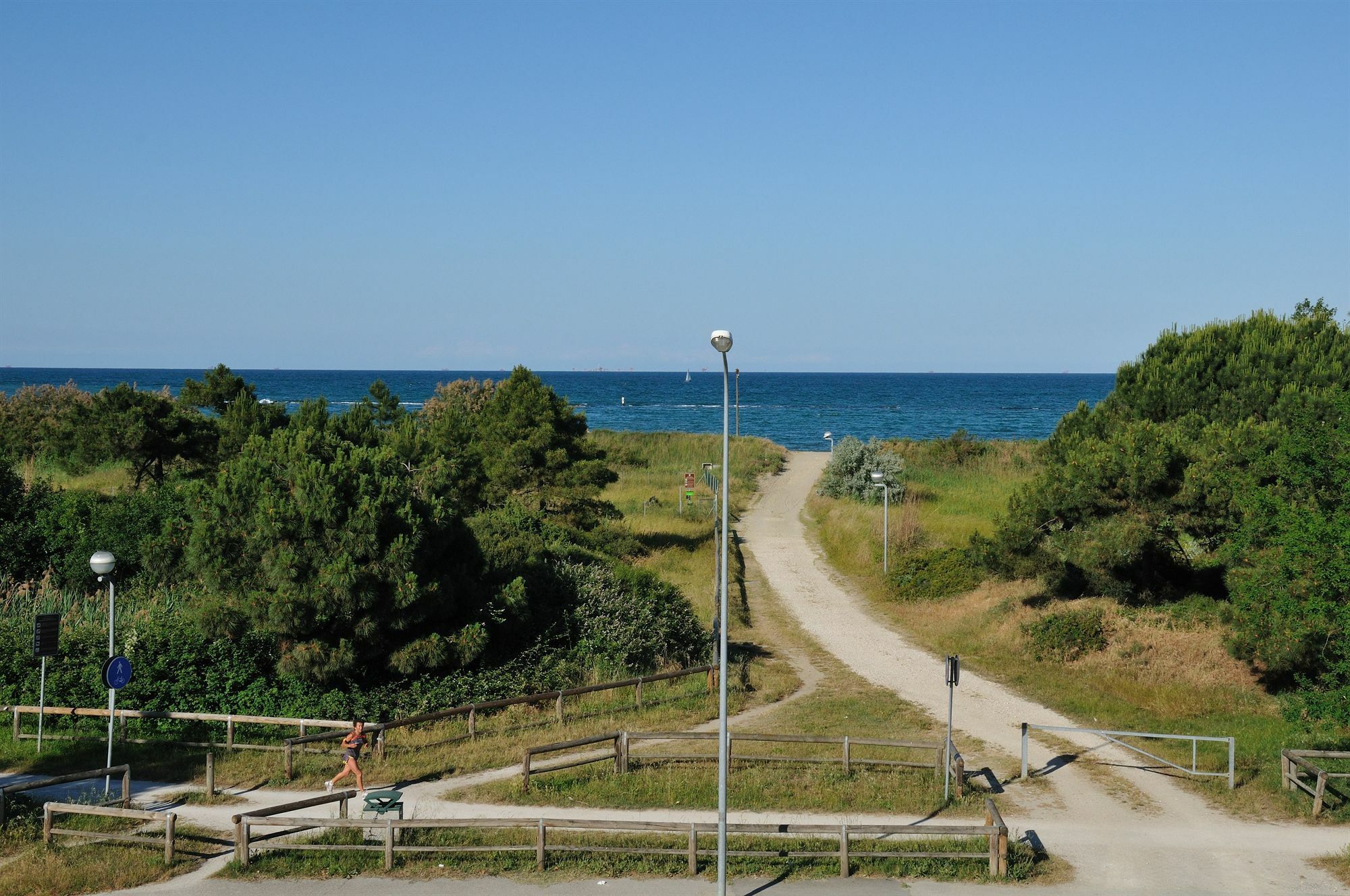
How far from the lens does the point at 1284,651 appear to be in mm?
22000

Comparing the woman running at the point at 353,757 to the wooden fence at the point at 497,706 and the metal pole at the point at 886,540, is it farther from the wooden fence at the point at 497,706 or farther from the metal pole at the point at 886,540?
the metal pole at the point at 886,540

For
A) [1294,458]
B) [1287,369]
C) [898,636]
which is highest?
[1287,369]

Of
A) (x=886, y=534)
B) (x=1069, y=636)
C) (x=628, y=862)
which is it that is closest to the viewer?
(x=628, y=862)

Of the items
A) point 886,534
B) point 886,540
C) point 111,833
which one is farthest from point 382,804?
point 886,540

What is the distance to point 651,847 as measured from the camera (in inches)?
618

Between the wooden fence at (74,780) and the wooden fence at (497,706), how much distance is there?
259 centimetres

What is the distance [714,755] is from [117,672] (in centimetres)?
1081

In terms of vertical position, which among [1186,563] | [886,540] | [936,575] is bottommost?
[936,575]

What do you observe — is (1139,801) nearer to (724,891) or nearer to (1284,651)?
(1284,651)

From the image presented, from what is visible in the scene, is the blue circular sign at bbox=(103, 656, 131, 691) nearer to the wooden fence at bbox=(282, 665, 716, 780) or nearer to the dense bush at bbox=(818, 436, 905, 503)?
the wooden fence at bbox=(282, 665, 716, 780)

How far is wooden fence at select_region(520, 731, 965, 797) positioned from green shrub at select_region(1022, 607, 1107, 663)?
981 cm

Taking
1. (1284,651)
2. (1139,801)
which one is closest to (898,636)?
(1284,651)

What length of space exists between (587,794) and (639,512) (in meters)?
37.3

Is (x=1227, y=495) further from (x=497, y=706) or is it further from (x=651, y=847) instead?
(x=651, y=847)
